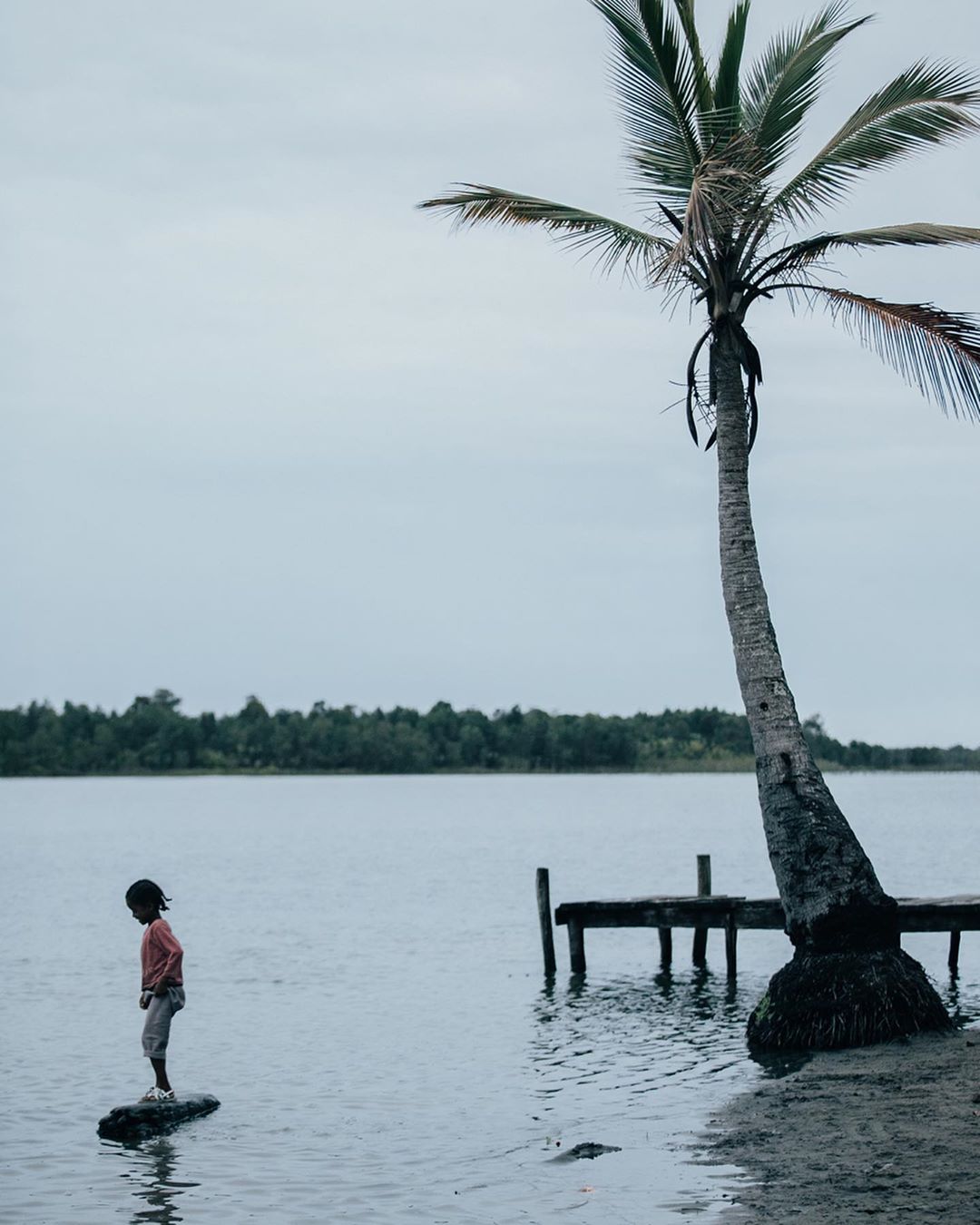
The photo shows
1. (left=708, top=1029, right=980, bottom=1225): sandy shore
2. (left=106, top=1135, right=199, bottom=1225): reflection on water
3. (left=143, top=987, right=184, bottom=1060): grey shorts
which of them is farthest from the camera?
(left=143, top=987, right=184, bottom=1060): grey shorts

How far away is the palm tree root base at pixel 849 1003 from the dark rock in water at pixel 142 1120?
6.04m

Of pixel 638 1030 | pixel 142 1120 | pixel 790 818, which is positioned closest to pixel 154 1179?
pixel 142 1120

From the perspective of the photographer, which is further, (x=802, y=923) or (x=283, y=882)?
(x=283, y=882)

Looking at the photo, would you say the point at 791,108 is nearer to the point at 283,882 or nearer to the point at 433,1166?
the point at 433,1166

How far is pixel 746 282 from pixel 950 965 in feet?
39.1

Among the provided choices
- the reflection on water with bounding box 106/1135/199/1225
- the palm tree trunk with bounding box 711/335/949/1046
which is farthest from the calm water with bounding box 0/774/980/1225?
the palm tree trunk with bounding box 711/335/949/1046

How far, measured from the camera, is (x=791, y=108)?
17.0 meters

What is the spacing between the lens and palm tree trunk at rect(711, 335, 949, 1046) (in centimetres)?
1534

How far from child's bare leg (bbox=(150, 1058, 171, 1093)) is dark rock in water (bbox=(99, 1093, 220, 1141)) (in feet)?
0.48

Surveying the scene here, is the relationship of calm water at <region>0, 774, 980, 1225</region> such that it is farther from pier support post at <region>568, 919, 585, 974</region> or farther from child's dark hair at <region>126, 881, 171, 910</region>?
child's dark hair at <region>126, 881, 171, 910</region>

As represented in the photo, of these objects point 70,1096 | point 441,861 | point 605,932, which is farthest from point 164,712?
point 70,1096

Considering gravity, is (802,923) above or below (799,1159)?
above

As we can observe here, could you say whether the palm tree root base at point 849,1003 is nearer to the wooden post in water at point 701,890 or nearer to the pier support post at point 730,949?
the pier support post at point 730,949

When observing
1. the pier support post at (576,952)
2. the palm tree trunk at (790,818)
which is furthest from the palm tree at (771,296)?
the pier support post at (576,952)
